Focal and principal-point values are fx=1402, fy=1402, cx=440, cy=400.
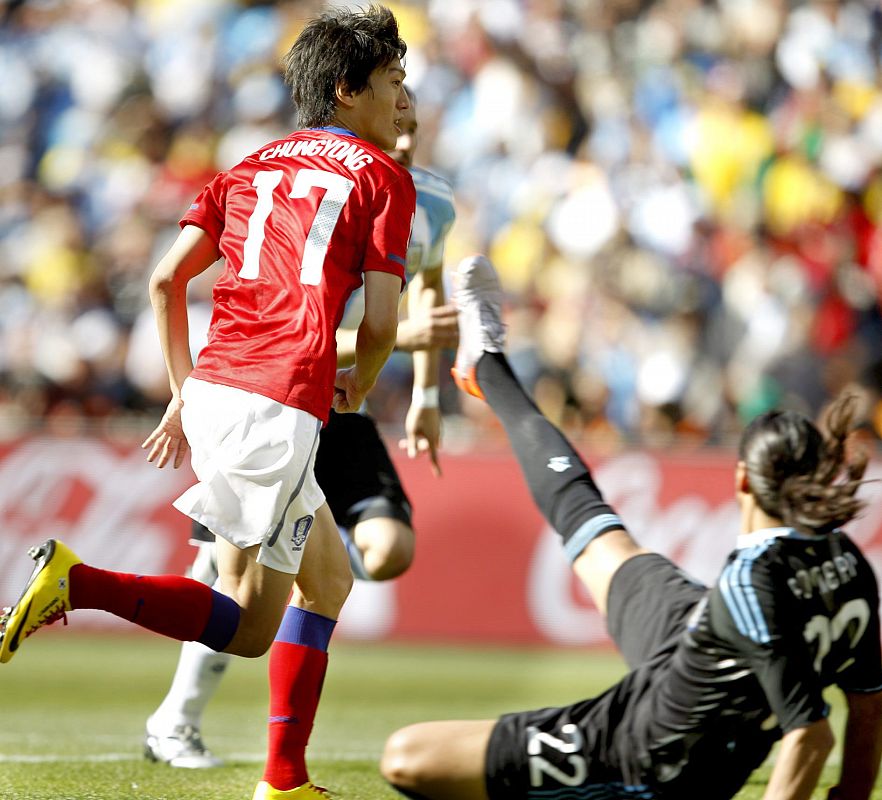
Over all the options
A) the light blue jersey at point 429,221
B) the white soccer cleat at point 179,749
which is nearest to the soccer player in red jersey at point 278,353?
the white soccer cleat at point 179,749

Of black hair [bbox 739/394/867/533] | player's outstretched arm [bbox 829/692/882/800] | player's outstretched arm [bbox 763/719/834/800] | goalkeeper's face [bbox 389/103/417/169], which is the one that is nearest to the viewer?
player's outstretched arm [bbox 763/719/834/800]

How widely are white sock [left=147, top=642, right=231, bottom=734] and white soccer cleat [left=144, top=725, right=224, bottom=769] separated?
2 centimetres

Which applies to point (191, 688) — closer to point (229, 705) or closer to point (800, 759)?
point (229, 705)

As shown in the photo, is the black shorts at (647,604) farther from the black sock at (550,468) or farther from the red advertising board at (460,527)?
the red advertising board at (460,527)

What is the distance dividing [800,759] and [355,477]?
279 cm

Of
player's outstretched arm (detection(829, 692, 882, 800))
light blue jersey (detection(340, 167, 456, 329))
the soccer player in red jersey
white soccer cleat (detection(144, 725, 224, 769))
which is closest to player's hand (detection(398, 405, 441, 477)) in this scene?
light blue jersey (detection(340, 167, 456, 329))

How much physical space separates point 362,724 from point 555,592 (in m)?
3.39

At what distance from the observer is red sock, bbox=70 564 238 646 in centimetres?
369

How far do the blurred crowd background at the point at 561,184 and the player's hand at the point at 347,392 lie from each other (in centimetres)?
639

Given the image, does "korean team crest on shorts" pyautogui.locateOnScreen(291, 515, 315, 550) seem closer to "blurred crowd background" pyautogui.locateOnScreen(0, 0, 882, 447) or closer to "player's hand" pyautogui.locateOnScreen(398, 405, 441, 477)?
"player's hand" pyautogui.locateOnScreen(398, 405, 441, 477)

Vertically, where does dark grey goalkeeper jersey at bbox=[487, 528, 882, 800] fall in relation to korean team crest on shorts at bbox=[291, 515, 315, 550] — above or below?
below

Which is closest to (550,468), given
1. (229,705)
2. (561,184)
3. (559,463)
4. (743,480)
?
(559,463)

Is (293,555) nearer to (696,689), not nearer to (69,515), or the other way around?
(696,689)

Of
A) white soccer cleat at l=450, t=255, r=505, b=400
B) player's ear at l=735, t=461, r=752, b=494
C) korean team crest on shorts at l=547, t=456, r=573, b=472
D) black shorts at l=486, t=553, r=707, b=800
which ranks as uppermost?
white soccer cleat at l=450, t=255, r=505, b=400
